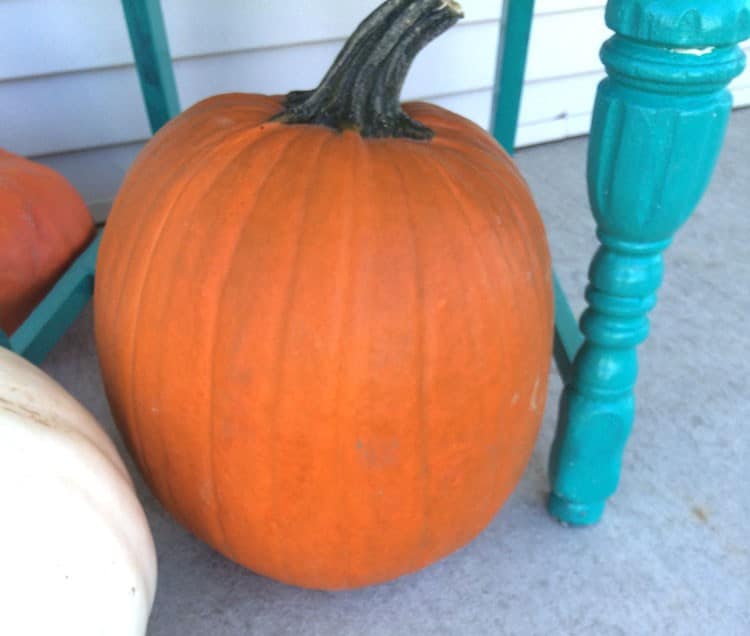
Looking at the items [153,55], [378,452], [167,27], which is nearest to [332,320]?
[378,452]

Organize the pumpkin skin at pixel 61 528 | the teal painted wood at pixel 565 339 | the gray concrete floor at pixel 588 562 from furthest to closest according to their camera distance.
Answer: the teal painted wood at pixel 565 339 → the gray concrete floor at pixel 588 562 → the pumpkin skin at pixel 61 528

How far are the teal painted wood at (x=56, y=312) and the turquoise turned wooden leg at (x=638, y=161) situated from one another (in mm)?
707

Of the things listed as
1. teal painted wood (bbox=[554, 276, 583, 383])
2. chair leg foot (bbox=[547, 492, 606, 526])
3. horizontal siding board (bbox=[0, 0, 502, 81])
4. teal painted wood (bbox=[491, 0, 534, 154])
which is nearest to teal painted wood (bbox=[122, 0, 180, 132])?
horizontal siding board (bbox=[0, 0, 502, 81])

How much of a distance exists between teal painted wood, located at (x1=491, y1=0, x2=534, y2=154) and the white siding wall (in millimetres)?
472

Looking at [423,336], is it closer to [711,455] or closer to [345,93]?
[345,93]

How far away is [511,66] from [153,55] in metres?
0.50

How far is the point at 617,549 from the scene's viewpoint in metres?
0.86

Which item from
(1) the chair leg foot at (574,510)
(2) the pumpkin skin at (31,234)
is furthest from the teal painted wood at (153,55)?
(1) the chair leg foot at (574,510)

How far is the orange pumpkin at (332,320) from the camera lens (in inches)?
24.4

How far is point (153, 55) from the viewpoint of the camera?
1015mm

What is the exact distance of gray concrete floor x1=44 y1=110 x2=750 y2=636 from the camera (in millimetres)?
784

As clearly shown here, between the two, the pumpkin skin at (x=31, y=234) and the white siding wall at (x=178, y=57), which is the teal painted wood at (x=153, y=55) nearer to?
the pumpkin skin at (x=31, y=234)

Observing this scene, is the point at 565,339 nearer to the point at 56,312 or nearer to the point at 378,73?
the point at 378,73

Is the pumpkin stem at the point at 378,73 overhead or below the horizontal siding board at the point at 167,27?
overhead
